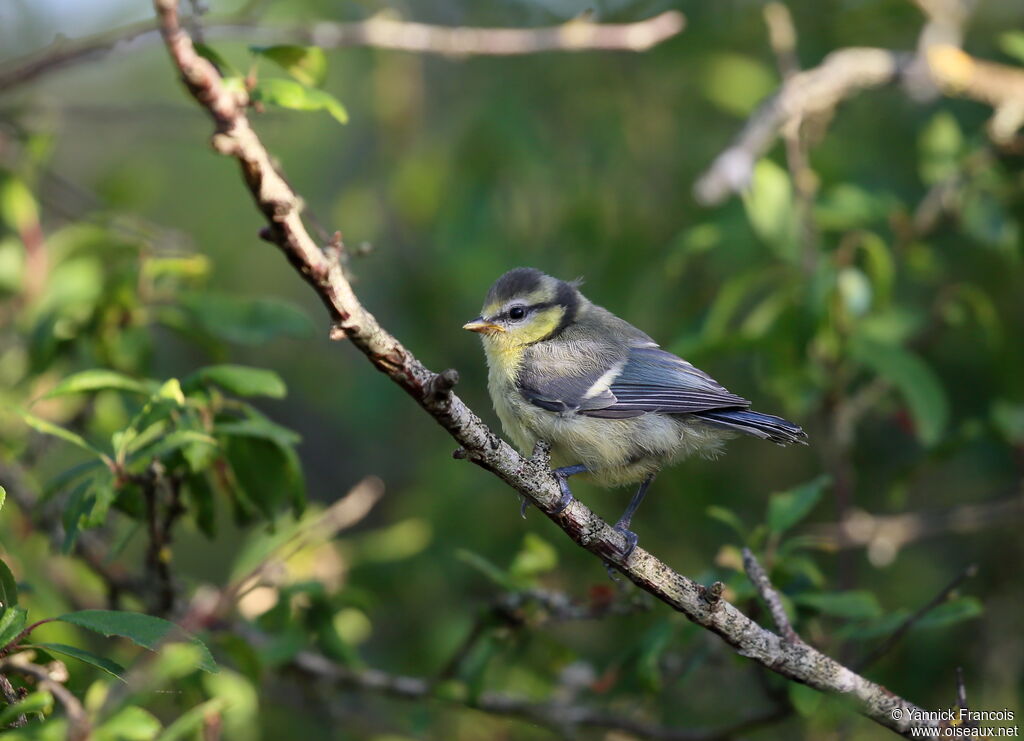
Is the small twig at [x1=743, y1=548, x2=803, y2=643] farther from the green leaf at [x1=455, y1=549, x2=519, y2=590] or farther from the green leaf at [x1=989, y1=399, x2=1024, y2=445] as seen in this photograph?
the green leaf at [x1=989, y1=399, x2=1024, y2=445]

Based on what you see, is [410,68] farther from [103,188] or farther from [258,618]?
[258,618]

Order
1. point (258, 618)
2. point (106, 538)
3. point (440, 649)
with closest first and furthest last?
point (258, 618)
point (106, 538)
point (440, 649)

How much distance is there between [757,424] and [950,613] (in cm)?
71

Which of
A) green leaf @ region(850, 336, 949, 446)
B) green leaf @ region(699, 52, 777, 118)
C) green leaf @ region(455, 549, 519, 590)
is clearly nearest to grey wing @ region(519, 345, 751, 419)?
green leaf @ region(455, 549, 519, 590)

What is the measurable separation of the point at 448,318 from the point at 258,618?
1.97 m

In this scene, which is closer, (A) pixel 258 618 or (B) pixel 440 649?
(A) pixel 258 618

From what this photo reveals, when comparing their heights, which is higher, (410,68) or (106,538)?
(410,68)

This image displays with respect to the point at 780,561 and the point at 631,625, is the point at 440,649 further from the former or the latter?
the point at 780,561

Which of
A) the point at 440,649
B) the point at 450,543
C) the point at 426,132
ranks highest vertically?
the point at 426,132

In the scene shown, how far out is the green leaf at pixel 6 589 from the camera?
189cm

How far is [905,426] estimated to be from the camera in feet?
12.2

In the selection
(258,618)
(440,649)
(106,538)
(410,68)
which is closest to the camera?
A: (258,618)

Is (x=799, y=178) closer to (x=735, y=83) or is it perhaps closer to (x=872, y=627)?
(x=735, y=83)

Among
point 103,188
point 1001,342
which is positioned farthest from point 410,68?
point 1001,342
